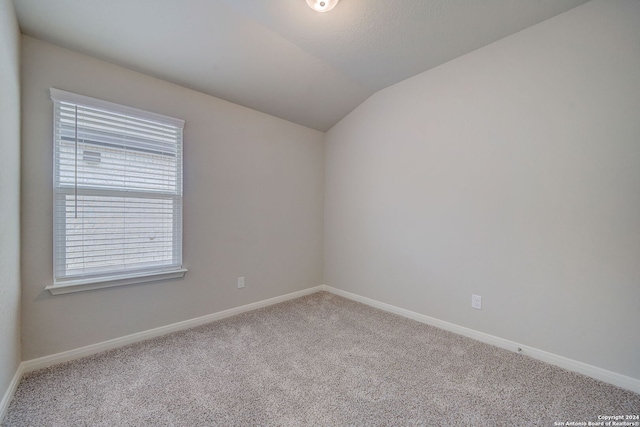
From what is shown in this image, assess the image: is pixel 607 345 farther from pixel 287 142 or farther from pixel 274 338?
pixel 287 142

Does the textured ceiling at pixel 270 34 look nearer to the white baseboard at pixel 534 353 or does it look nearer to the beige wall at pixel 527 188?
the beige wall at pixel 527 188

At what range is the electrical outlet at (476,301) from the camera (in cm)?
237

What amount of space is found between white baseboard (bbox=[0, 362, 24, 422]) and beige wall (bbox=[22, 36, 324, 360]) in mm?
116

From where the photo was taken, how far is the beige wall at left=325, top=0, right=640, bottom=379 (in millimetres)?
1759

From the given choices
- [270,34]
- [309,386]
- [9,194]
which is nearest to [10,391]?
[9,194]

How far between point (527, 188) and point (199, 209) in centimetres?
285

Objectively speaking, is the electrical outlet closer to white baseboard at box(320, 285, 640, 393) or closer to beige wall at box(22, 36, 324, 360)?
white baseboard at box(320, 285, 640, 393)

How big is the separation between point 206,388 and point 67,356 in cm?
115

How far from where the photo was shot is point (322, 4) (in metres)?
1.82

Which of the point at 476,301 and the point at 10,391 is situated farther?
the point at 476,301

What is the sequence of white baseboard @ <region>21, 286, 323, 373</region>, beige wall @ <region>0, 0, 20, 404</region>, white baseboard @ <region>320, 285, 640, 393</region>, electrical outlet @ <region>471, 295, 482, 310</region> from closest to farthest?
1. beige wall @ <region>0, 0, 20, 404</region>
2. white baseboard @ <region>320, 285, 640, 393</region>
3. white baseboard @ <region>21, 286, 323, 373</region>
4. electrical outlet @ <region>471, 295, 482, 310</region>

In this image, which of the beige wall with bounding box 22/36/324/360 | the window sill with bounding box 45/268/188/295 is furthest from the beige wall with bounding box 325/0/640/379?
the window sill with bounding box 45/268/188/295

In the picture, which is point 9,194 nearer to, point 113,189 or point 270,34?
point 113,189

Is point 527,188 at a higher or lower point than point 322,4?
lower
